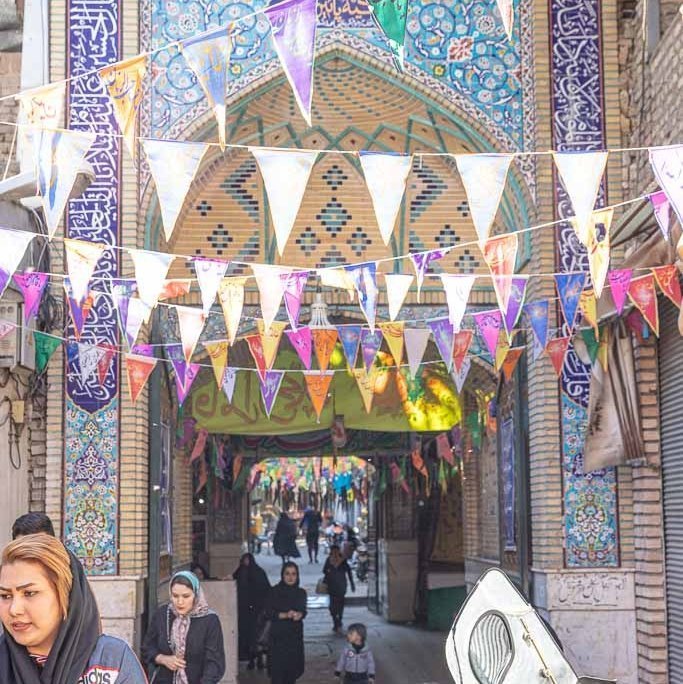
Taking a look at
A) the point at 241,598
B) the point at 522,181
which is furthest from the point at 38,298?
the point at 241,598

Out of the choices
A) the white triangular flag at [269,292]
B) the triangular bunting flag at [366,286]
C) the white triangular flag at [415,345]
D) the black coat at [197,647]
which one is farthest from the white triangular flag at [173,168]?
the white triangular flag at [415,345]

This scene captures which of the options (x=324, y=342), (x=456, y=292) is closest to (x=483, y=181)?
(x=456, y=292)

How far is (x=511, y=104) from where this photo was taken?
1103 cm

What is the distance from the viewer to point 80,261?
8.46m

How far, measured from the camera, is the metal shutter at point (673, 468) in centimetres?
977

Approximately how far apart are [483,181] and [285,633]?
504 centimetres

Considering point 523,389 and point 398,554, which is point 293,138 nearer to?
point 523,389

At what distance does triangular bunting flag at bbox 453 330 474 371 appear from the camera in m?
10.4

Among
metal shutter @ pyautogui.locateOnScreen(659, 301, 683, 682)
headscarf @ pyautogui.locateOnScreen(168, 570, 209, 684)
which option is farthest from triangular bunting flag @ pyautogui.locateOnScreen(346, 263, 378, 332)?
headscarf @ pyautogui.locateOnScreen(168, 570, 209, 684)

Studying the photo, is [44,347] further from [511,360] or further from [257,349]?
[511,360]

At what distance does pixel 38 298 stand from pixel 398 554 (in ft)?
37.9

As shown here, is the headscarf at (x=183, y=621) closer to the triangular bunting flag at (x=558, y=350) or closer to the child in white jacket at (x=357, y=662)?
the child in white jacket at (x=357, y=662)

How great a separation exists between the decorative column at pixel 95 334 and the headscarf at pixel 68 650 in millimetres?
7518

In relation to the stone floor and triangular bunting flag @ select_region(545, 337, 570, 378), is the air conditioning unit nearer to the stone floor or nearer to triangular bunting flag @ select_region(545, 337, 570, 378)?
triangular bunting flag @ select_region(545, 337, 570, 378)
